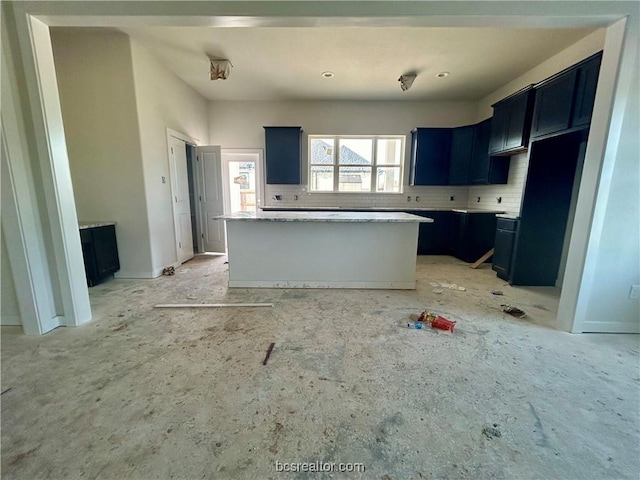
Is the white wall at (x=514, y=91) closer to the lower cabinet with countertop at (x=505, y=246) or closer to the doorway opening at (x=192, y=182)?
the lower cabinet with countertop at (x=505, y=246)

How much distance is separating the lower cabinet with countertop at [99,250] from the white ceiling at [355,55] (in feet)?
7.77

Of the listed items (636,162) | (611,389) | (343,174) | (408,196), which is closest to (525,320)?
(611,389)

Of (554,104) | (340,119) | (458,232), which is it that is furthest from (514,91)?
(340,119)

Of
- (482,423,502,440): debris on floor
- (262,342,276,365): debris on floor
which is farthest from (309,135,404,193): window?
(482,423,502,440): debris on floor

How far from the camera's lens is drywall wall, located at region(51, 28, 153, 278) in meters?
3.12

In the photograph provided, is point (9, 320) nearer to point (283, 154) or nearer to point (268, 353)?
point (268, 353)

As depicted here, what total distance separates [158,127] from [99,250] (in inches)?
74.0

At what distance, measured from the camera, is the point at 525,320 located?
253 cm

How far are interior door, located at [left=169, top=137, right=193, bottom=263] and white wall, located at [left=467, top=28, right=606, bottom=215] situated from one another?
5086mm

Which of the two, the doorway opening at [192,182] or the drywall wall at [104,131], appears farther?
the doorway opening at [192,182]

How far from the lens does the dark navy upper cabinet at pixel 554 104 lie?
2.76m

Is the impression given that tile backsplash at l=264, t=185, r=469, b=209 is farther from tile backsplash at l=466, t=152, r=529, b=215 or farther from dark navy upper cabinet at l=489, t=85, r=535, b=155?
dark navy upper cabinet at l=489, t=85, r=535, b=155

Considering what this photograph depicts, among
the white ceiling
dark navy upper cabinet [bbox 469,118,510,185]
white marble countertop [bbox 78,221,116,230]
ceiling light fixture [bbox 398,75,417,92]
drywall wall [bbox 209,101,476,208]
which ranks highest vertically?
the white ceiling

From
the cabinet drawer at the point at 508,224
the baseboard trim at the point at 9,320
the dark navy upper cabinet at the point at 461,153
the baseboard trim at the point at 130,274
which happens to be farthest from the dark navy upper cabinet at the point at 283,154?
the baseboard trim at the point at 9,320
